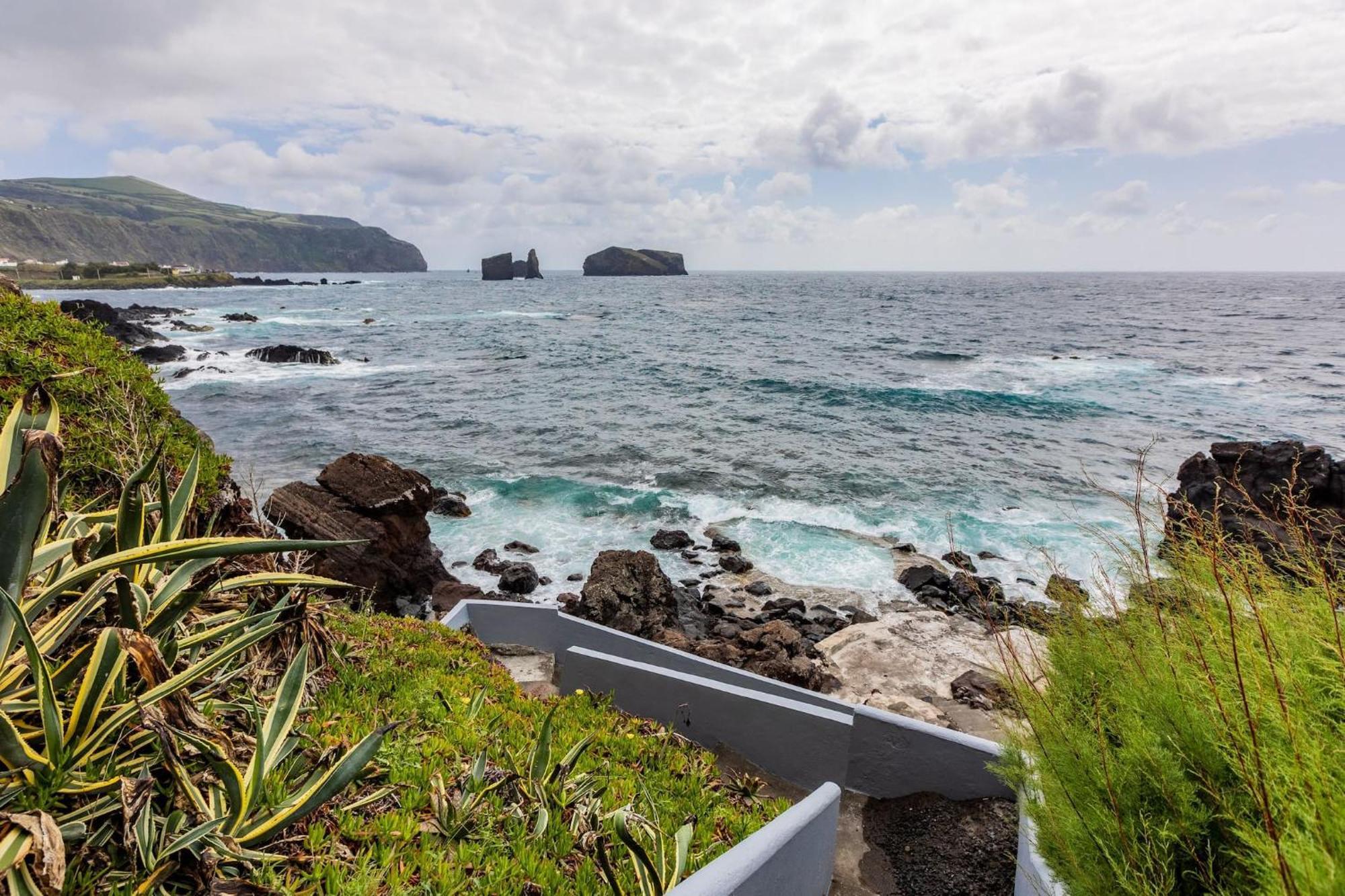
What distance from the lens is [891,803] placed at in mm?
5633

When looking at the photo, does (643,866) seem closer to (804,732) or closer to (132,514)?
(132,514)

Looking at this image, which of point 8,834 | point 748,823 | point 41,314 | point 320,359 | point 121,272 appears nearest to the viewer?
point 8,834

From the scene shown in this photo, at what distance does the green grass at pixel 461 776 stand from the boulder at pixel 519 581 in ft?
26.2

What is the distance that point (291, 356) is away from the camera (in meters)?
41.1

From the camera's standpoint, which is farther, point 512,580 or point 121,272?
point 121,272

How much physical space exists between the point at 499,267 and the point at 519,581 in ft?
637

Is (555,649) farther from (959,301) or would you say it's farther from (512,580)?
(959,301)

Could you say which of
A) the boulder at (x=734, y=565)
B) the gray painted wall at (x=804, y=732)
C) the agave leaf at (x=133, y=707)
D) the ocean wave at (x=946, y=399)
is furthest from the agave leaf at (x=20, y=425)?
the ocean wave at (x=946, y=399)

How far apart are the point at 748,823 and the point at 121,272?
16773 cm

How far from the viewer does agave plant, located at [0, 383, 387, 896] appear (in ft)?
6.95

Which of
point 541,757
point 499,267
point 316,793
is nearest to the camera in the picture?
point 316,793

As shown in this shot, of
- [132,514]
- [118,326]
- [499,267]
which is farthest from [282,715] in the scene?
[499,267]

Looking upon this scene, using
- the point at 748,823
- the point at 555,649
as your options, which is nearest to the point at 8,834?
the point at 748,823

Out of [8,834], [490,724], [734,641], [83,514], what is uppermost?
[83,514]
